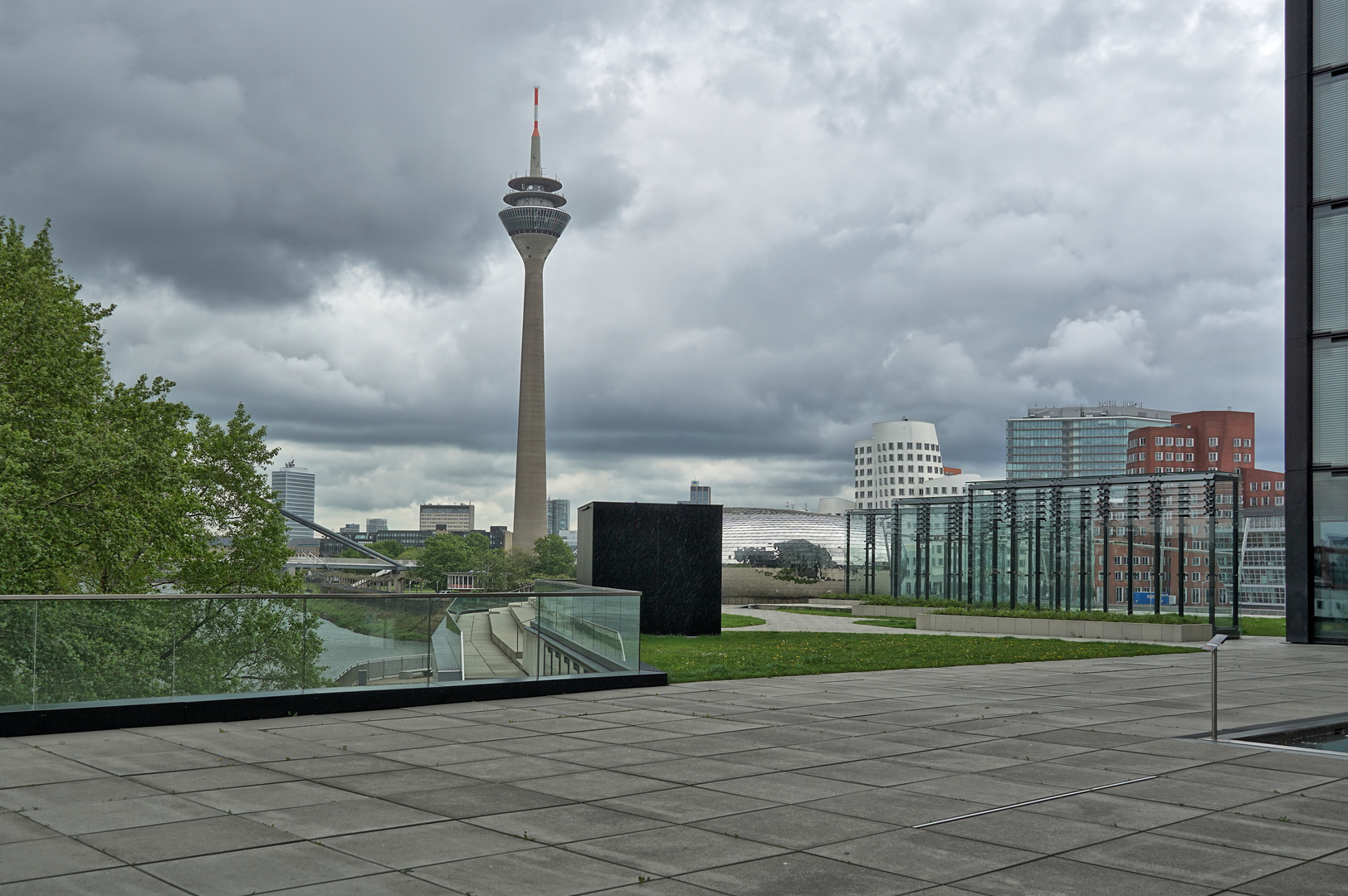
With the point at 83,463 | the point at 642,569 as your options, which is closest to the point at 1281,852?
the point at 642,569

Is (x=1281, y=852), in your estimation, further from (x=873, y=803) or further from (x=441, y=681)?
(x=441, y=681)

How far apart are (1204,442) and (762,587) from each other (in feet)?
443

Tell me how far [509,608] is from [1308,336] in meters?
24.1

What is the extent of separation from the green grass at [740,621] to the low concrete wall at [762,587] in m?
20.3

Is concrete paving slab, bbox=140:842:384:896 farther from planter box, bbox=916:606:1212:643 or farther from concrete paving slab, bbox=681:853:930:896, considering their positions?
planter box, bbox=916:606:1212:643

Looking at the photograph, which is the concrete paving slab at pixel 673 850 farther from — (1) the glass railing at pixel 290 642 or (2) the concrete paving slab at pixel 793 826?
(1) the glass railing at pixel 290 642

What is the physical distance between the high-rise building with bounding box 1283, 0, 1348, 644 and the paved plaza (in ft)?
58.5

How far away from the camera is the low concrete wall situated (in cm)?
6606

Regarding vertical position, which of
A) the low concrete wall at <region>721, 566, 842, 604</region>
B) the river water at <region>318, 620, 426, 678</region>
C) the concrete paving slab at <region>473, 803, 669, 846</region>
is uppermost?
the river water at <region>318, 620, 426, 678</region>

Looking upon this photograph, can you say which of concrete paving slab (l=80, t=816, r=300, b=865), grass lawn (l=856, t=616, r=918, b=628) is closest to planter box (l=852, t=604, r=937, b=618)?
grass lawn (l=856, t=616, r=918, b=628)

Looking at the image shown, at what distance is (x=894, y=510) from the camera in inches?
2354

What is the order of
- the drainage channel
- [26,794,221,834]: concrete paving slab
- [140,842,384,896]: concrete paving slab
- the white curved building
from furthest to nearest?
the white curved building, the drainage channel, [26,794,221,834]: concrete paving slab, [140,842,384,896]: concrete paving slab

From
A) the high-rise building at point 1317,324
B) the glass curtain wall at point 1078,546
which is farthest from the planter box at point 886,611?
the high-rise building at point 1317,324

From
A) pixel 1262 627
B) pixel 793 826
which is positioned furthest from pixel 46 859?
pixel 1262 627
